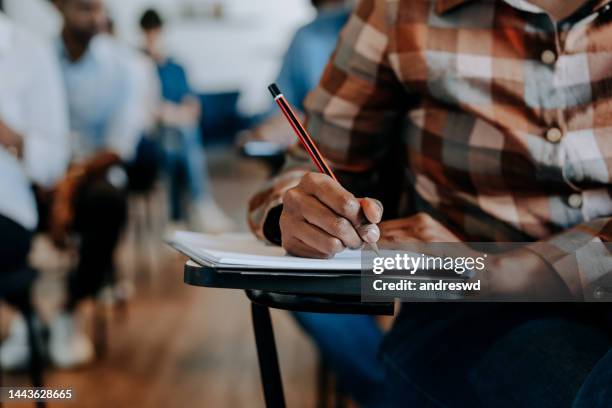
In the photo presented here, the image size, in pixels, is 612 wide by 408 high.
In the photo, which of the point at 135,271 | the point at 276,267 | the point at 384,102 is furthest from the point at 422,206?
the point at 135,271

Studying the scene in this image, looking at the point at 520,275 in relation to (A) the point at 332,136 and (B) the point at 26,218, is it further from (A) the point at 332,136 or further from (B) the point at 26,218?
(B) the point at 26,218

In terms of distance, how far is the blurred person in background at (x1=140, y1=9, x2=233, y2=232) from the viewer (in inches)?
192

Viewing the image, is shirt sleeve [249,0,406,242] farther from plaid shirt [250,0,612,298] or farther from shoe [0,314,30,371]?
shoe [0,314,30,371]

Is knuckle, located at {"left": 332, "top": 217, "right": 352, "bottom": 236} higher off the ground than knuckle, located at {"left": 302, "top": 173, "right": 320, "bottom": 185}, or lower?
lower

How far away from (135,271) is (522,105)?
2959 millimetres

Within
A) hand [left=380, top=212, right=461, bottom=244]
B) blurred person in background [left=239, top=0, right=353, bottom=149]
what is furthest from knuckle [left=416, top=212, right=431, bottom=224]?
blurred person in background [left=239, top=0, right=353, bottom=149]

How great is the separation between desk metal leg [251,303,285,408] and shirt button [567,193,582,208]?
0.36 m

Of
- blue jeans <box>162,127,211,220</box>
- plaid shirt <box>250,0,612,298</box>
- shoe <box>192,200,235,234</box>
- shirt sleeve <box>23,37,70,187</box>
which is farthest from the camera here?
blue jeans <box>162,127,211,220</box>

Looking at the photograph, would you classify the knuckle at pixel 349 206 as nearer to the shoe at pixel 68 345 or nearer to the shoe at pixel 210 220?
the shoe at pixel 68 345

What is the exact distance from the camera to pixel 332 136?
918mm

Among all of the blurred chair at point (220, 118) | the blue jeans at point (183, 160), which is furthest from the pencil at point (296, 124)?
the blurred chair at point (220, 118)

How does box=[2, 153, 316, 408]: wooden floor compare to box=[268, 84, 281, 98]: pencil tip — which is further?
box=[2, 153, 316, 408]: wooden floor

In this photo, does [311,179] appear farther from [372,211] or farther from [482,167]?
[482,167]

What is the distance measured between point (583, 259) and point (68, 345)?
1.91 m
